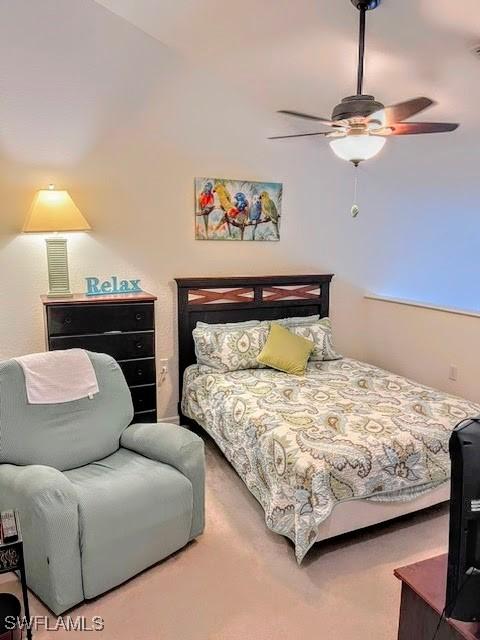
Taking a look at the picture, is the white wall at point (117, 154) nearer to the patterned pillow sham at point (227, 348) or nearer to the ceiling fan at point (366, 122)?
the patterned pillow sham at point (227, 348)

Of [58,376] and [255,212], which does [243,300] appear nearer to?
[255,212]

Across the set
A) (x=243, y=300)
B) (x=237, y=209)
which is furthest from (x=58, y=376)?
(x=237, y=209)

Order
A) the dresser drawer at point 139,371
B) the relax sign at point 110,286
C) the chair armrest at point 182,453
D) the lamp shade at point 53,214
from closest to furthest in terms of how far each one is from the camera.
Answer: the chair armrest at point 182,453, the lamp shade at point 53,214, the dresser drawer at point 139,371, the relax sign at point 110,286

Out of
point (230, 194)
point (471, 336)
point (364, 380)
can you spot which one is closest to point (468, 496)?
point (364, 380)

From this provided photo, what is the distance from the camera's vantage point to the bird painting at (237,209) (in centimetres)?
385

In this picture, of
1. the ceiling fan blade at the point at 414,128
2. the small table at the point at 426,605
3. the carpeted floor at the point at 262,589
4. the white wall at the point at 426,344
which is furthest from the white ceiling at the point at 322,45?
the carpeted floor at the point at 262,589

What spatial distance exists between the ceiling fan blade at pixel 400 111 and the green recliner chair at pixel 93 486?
1896mm

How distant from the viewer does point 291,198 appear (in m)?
4.18

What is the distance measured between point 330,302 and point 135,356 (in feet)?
6.80

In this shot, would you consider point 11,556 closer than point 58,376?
Yes

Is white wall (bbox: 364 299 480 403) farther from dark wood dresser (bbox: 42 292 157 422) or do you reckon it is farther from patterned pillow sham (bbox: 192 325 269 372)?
dark wood dresser (bbox: 42 292 157 422)

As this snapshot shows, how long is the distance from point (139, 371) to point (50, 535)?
60.3 inches

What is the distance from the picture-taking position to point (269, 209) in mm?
4086

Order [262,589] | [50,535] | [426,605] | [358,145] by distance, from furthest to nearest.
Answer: [358,145], [262,589], [50,535], [426,605]
